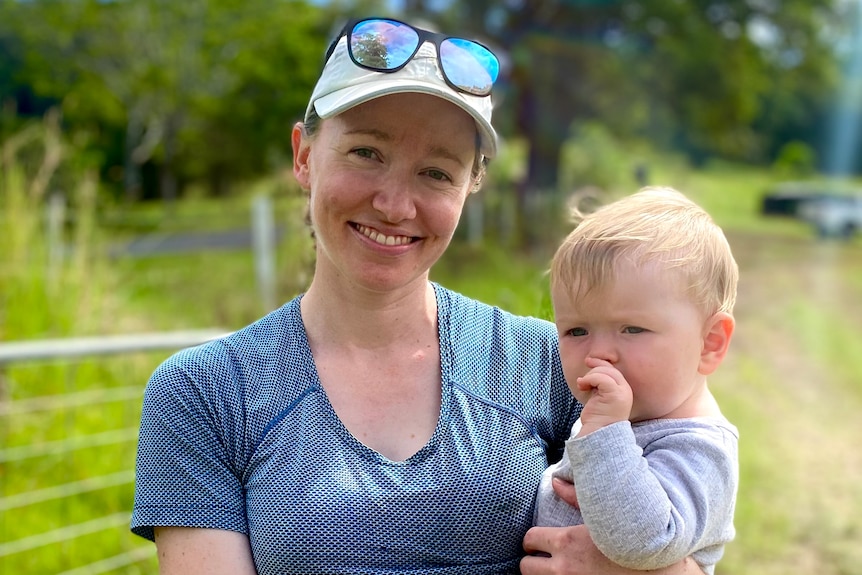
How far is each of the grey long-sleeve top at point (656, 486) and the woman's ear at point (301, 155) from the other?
625 millimetres

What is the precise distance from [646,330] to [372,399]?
1.42 feet

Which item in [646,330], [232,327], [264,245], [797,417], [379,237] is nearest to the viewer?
[646,330]

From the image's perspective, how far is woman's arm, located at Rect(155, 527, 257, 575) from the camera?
1.25m

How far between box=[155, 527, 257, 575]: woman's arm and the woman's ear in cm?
57

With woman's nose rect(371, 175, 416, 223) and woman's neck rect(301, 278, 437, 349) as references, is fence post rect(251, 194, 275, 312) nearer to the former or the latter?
woman's neck rect(301, 278, 437, 349)

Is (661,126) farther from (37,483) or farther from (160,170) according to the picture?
(37,483)

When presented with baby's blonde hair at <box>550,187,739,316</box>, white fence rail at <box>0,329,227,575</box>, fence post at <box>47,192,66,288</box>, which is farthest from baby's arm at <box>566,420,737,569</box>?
fence post at <box>47,192,66,288</box>

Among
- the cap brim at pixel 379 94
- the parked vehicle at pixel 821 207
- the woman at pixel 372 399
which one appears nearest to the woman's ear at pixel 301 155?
the woman at pixel 372 399

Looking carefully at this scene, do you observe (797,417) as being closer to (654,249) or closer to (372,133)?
(654,249)

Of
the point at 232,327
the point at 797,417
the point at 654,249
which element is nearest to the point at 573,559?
the point at 654,249

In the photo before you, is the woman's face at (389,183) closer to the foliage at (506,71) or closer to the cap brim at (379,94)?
the cap brim at (379,94)

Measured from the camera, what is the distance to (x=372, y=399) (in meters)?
1.38

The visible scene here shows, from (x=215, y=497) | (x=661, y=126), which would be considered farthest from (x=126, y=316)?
(x=661, y=126)

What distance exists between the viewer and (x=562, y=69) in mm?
16453
